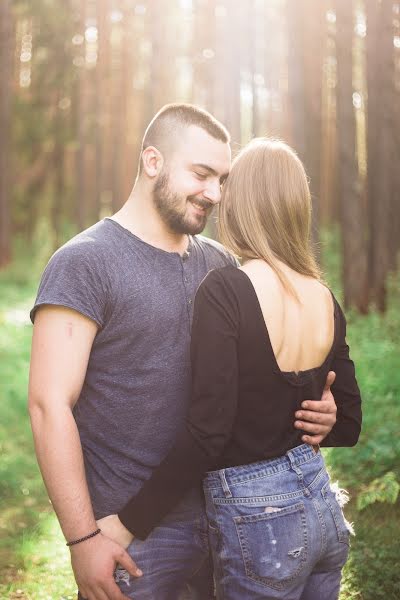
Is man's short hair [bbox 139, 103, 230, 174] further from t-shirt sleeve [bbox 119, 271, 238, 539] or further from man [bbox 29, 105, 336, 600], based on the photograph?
t-shirt sleeve [bbox 119, 271, 238, 539]

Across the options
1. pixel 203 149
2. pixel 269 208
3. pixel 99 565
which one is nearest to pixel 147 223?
pixel 203 149

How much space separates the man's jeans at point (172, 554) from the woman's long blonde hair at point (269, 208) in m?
1.02

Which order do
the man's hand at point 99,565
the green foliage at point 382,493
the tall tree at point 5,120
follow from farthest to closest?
the tall tree at point 5,120 → the green foliage at point 382,493 → the man's hand at point 99,565

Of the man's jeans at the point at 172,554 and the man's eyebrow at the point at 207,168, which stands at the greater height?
the man's eyebrow at the point at 207,168

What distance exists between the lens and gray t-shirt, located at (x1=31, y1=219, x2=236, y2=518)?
270cm

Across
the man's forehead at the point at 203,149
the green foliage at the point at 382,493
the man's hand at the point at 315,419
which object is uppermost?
the man's forehead at the point at 203,149

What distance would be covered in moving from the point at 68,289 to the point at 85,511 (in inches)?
31.8

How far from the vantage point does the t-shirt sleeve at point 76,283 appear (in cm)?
256

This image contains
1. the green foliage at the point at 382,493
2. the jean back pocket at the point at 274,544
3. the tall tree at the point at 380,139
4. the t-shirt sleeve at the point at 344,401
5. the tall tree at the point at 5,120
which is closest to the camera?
the jean back pocket at the point at 274,544

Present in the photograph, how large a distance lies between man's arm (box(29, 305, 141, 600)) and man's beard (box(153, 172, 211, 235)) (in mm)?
618

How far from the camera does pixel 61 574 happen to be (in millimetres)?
4652

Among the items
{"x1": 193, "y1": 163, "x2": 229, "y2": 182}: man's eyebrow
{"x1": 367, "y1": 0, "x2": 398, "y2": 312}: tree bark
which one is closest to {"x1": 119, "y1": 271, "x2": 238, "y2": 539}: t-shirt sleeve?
{"x1": 193, "y1": 163, "x2": 229, "y2": 182}: man's eyebrow

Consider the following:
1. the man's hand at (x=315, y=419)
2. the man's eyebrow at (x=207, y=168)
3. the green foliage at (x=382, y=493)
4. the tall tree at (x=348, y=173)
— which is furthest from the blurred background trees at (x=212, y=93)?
the man's hand at (x=315, y=419)

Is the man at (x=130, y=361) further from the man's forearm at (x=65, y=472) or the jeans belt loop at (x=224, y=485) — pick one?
the jeans belt loop at (x=224, y=485)
